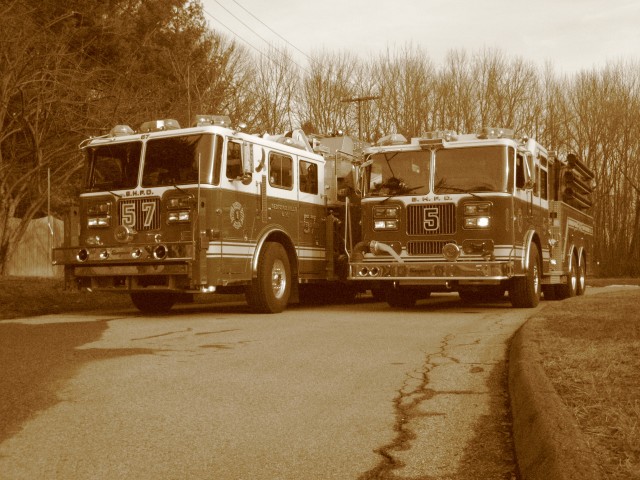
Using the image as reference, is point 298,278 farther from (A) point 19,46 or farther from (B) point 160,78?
(B) point 160,78

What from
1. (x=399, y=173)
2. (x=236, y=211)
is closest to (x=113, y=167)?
(x=236, y=211)

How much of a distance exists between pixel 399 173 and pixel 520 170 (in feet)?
6.60

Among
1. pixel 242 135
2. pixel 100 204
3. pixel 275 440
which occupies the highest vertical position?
pixel 242 135

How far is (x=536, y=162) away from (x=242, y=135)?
5745mm

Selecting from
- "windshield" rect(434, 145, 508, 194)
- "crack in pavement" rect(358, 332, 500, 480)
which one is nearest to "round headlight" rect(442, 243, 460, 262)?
"windshield" rect(434, 145, 508, 194)

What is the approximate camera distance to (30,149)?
22.0 meters

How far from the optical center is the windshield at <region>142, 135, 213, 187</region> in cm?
1262

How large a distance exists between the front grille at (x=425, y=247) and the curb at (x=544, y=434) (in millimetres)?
7899

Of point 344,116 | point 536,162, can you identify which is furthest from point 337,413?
point 344,116

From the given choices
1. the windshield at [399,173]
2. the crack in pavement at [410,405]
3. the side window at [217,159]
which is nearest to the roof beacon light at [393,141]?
the windshield at [399,173]

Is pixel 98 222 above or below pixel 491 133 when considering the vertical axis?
below

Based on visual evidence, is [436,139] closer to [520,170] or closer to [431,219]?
[431,219]

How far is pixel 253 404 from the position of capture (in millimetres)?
5961

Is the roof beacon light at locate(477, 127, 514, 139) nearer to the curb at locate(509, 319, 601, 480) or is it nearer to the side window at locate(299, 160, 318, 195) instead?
the side window at locate(299, 160, 318, 195)
